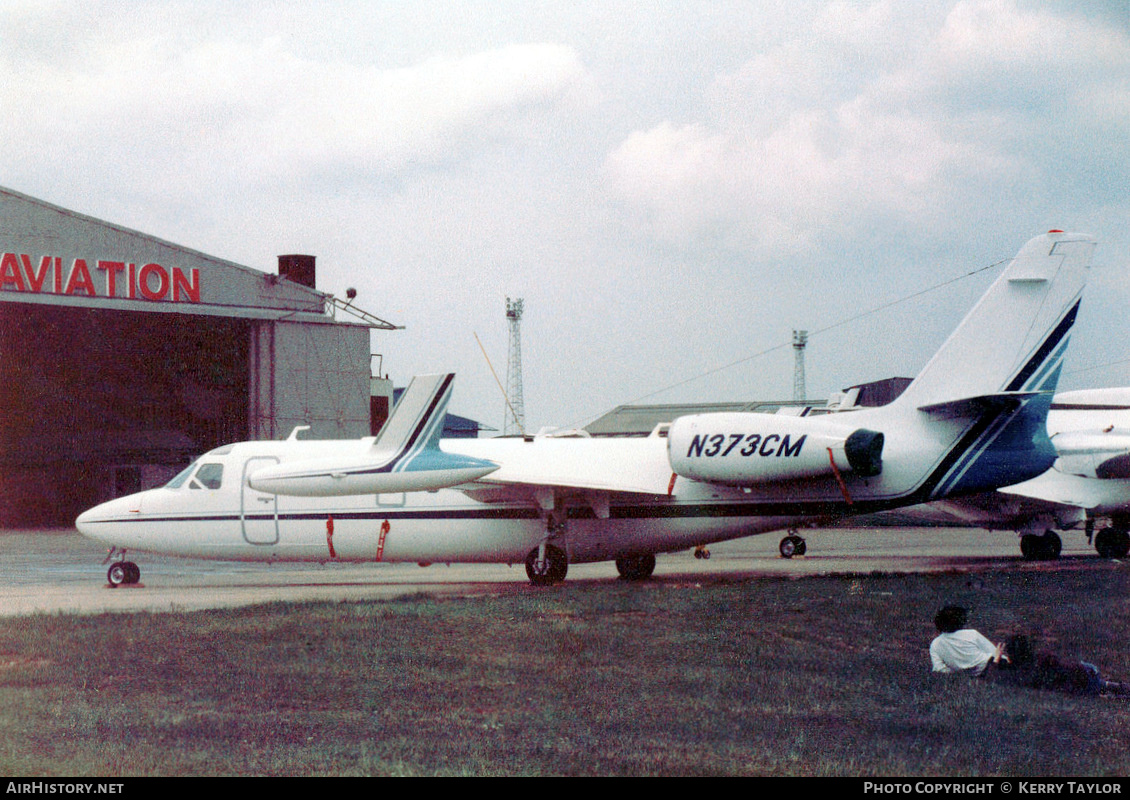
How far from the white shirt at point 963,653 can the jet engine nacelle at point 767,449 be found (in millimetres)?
7828

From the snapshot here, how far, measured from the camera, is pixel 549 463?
21.4 m

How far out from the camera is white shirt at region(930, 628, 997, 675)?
10961 millimetres

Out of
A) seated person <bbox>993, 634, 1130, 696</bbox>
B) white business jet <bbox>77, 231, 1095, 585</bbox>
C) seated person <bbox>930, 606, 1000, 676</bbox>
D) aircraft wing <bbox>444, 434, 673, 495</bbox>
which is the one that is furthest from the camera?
aircraft wing <bbox>444, 434, 673, 495</bbox>

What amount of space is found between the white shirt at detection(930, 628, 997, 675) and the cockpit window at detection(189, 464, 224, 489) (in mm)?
15011

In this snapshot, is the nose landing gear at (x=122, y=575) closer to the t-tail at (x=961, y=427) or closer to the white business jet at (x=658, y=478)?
the white business jet at (x=658, y=478)

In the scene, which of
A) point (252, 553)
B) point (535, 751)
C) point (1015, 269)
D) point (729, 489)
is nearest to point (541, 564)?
point (729, 489)

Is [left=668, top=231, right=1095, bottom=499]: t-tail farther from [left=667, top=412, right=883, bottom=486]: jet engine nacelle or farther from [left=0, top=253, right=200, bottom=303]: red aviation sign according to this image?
Answer: [left=0, top=253, right=200, bottom=303]: red aviation sign

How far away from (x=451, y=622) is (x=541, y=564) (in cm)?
652

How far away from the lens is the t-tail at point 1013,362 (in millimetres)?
19281

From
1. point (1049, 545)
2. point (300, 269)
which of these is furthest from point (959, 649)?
point (300, 269)

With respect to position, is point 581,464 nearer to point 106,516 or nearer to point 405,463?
point 405,463

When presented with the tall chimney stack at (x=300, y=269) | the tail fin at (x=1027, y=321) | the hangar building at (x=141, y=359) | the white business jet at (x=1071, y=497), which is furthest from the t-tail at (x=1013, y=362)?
the tall chimney stack at (x=300, y=269)

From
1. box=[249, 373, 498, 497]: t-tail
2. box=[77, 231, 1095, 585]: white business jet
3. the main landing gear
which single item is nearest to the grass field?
box=[249, 373, 498, 497]: t-tail

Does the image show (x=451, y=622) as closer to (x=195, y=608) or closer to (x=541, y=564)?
(x=195, y=608)
